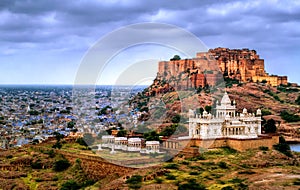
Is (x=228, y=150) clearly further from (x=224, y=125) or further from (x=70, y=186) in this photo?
(x=70, y=186)

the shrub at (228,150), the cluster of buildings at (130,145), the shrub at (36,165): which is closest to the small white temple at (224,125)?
the shrub at (228,150)

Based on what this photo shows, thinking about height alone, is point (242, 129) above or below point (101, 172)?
above

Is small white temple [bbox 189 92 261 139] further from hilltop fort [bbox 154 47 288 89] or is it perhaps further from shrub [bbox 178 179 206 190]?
hilltop fort [bbox 154 47 288 89]

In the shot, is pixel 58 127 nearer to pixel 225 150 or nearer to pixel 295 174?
pixel 225 150

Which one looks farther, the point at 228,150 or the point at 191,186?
the point at 228,150

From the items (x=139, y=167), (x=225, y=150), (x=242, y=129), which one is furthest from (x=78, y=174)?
(x=242, y=129)

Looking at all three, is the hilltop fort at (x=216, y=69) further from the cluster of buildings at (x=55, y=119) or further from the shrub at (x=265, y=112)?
the shrub at (x=265, y=112)

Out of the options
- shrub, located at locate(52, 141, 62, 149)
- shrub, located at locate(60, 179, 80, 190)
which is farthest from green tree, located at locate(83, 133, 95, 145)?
shrub, located at locate(60, 179, 80, 190)

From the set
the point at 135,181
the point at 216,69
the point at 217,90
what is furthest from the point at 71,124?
the point at 135,181
